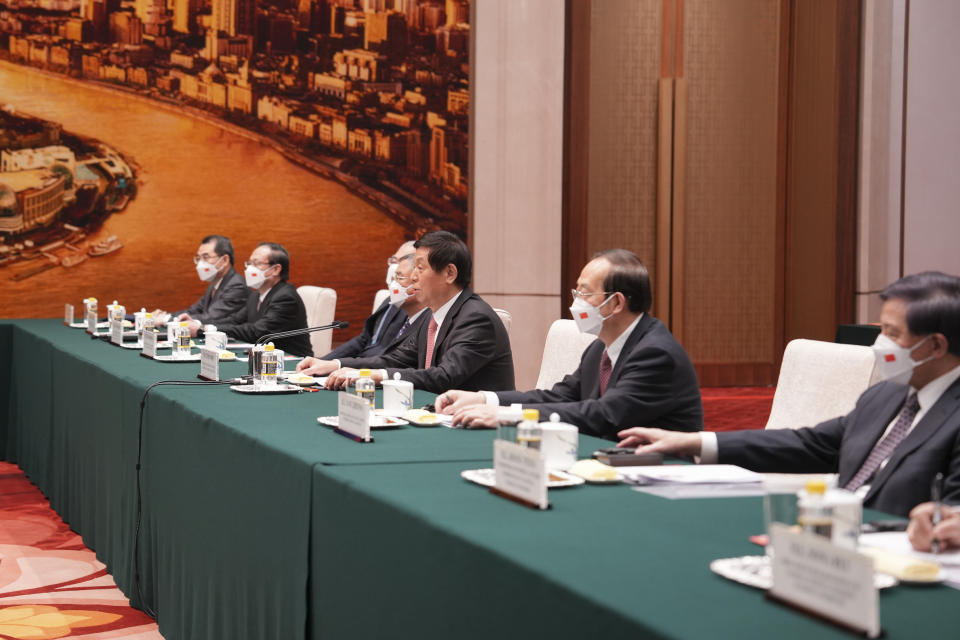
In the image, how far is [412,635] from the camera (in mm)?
1831

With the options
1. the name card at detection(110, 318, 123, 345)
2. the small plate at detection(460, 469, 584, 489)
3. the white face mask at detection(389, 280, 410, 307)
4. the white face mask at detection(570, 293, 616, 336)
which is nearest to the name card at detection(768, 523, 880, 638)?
the small plate at detection(460, 469, 584, 489)

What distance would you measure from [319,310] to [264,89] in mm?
2599

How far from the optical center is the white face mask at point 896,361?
2.22 metres

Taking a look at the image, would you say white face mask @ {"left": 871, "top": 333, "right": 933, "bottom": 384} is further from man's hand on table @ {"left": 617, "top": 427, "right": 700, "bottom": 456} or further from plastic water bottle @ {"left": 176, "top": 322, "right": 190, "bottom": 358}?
plastic water bottle @ {"left": 176, "top": 322, "right": 190, "bottom": 358}

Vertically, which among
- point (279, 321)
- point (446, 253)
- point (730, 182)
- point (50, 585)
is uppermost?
point (730, 182)

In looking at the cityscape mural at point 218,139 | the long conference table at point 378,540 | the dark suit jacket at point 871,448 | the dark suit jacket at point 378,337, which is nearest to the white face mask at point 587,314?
the long conference table at point 378,540

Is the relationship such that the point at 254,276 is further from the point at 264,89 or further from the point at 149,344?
the point at 264,89

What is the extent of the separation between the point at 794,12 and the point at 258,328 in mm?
5852

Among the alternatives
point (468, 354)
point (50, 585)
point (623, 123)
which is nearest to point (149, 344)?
point (50, 585)

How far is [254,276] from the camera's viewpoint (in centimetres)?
666

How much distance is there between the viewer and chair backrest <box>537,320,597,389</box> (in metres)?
3.99

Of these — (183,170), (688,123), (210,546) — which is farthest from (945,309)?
(688,123)

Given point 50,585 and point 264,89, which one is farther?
point 264,89

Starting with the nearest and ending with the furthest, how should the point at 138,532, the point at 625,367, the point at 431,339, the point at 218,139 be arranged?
1. the point at 625,367
2. the point at 138,532
3. the point at 431,339
4. the point at 218,139
